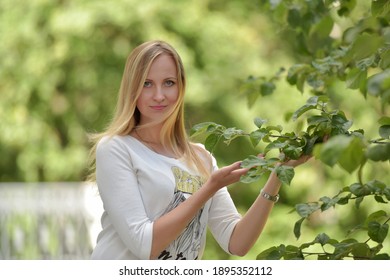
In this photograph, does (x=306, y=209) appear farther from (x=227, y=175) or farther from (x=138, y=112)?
(x=138, y=112)

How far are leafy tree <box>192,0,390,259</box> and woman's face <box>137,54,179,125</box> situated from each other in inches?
6.4

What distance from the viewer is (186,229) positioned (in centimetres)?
130

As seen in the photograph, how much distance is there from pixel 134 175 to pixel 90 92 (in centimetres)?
334

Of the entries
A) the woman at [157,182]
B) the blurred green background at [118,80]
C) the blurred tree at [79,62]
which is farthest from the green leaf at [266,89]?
the blurred tree at [79,62]

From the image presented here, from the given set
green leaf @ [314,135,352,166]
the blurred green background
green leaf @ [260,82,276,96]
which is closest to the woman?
green leaf @ [260,82,276,96]

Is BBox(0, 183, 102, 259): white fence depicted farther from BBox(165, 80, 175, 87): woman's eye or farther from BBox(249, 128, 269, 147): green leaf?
BBox(249, 128, 269, 147): green leaf

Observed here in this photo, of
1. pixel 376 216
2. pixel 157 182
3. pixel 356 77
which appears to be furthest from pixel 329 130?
pixel 157 182

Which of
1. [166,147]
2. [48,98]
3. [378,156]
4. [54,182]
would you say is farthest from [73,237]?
[378,156]

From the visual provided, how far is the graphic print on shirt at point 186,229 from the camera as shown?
1297mm

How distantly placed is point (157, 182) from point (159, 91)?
0.16m

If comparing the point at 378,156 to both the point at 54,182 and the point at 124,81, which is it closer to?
the point at 124,81

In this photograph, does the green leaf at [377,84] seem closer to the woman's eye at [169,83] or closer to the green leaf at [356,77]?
the green leaf at [356,77]

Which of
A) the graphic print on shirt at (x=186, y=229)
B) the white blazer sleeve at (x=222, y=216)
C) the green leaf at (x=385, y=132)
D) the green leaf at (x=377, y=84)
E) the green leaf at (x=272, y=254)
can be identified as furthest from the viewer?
the white blazer sleeve at (x=222, y=216)

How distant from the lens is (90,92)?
4.58 metres
